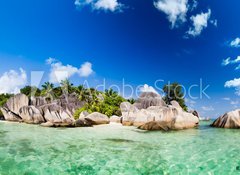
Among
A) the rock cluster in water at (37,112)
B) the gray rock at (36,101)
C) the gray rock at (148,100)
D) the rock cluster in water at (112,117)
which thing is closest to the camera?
the rock cluster in water at (112,117)

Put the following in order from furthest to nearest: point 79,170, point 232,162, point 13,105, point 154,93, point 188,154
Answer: point 13,105 → point 154,93 → point 188,154 → point 232,162 → point 79,170

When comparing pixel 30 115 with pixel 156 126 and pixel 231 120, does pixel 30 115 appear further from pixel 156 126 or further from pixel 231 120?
pixel 231 120

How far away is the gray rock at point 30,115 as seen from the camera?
3394 centimetres

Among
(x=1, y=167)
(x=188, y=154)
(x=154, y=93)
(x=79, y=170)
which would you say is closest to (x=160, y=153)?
(x=188, y=154)

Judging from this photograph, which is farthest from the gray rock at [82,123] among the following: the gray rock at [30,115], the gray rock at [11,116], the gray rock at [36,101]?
the gray rock at [36,101]

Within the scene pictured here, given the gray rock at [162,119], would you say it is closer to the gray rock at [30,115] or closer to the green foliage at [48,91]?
the gray rock at [30,115]

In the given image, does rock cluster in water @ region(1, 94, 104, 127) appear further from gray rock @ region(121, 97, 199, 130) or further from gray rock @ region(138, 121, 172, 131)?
gray rock @ region(138, 121, 172, 131)

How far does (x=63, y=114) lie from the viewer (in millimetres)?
35375

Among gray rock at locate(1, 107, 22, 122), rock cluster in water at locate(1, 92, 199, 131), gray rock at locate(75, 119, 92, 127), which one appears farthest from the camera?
gray rock at locate(1, 107, 22, 122)

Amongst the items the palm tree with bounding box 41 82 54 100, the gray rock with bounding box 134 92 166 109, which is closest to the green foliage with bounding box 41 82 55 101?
the palm tree with bounding box 41 82 54 100

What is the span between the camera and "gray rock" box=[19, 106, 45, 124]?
33938 mm

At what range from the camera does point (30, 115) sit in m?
34.7

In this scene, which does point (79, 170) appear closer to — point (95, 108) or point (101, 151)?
point (101, 151)

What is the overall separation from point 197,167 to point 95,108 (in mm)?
28635
